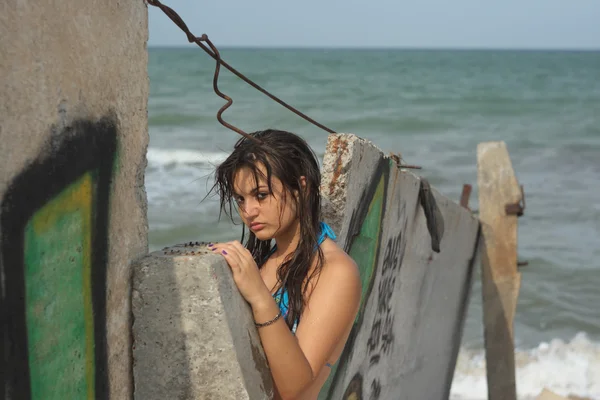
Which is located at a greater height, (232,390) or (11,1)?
(11,1)

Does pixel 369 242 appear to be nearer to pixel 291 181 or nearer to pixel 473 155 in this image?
pixel 291 181

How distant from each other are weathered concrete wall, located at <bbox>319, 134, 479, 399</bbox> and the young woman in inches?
30.7

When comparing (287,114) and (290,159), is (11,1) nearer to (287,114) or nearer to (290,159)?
(290,159)

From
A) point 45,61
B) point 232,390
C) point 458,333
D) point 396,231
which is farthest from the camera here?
point 458,333

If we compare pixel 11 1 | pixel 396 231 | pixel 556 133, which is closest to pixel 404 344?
pixel 396 231

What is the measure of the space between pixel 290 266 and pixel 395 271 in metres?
1.95

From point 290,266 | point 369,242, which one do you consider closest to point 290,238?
point 290,266

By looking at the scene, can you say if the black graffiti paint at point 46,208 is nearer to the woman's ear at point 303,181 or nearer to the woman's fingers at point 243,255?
the woman's fingers at point 243,255

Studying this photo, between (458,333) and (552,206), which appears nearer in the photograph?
(458,333)

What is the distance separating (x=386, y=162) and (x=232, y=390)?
1890 mm

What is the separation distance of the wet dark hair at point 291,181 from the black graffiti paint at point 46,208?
0.42 meters

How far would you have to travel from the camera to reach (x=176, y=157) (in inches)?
736

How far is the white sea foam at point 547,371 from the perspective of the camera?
28.5ft

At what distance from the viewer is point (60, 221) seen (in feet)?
5.15
